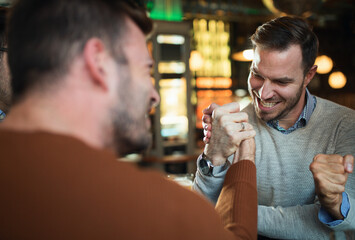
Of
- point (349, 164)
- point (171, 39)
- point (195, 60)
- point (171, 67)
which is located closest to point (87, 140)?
point (349, 164)

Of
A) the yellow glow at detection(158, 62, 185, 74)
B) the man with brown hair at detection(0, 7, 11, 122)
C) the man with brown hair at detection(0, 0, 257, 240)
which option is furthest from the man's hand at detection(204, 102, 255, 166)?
the yellow glow at detection(158, 62, 185, 74)

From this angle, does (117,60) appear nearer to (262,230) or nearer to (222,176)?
(222,176)

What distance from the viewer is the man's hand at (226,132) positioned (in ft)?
4.28

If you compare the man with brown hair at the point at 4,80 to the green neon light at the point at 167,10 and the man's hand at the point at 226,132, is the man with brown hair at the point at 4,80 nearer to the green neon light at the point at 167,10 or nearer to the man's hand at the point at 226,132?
the man's hand at the point at 226,132

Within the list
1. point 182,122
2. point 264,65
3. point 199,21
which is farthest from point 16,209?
point 199,21

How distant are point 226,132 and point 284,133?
45 cm

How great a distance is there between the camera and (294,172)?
4.93 ft

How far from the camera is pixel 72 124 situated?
2.22ft

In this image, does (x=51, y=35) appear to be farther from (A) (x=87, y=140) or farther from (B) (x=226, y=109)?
(B) (x=226, y=109)

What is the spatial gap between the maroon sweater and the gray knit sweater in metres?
0.78

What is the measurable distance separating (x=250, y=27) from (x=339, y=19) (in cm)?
231

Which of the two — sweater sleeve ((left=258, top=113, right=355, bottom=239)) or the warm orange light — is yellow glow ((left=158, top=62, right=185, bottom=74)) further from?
sweater sleeve ((left=258, top=113, right=355, bottom=239))

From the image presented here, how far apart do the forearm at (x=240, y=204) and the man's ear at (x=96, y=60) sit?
0.44 meters

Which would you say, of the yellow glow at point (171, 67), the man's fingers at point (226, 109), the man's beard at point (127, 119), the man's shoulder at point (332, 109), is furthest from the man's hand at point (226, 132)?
the yellow glow at point (171, 67)
